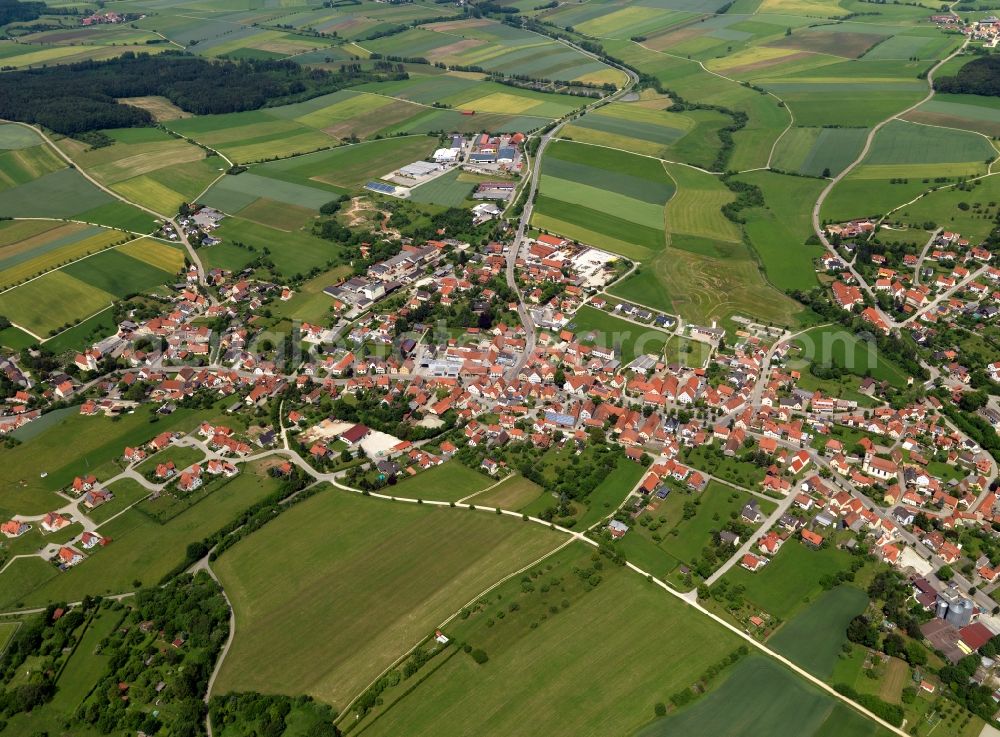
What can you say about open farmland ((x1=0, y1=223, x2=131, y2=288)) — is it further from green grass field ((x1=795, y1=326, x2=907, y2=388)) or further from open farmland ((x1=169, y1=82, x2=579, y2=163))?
green grass field ((x1=795, y1=326, x2=907, y2=388))

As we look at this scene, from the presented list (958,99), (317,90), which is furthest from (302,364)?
(958,99)

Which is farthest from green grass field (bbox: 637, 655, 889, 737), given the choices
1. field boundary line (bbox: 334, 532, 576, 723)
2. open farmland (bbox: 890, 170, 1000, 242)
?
open farmland (bbox: 890, 170, 1000, 242)

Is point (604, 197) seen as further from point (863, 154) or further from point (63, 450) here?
point (63, 450)

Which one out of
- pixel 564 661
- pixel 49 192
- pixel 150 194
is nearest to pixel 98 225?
pixel 150 194

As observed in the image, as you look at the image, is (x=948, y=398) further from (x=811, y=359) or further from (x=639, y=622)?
(x=639, y=622)

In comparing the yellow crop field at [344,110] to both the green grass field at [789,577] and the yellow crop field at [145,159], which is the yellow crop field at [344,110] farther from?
the green grass field at [789,577]
